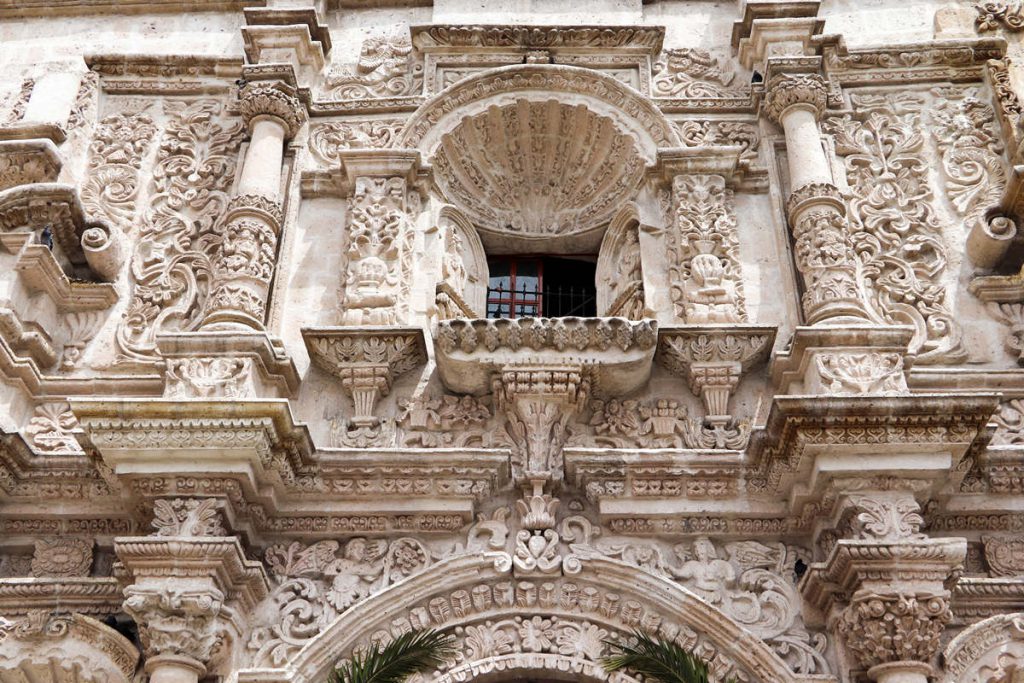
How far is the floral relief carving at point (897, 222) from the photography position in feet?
26.0

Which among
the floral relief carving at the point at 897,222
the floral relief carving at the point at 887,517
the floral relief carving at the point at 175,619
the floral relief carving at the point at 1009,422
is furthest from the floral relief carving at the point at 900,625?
the floral relief carving at the point at 175,619

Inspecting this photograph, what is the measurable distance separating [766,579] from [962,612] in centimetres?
119

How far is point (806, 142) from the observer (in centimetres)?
859

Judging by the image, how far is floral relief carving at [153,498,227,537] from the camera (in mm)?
6496

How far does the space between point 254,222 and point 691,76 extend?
162 inches

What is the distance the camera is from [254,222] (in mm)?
8156

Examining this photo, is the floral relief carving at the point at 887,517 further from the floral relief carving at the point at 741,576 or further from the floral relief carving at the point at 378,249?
the floral relief carving at the point at 378,249

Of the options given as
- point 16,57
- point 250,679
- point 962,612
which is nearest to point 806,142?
point 962,612

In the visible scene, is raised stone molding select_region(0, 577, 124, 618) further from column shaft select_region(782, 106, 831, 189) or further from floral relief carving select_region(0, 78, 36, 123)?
column shaft select_region(782, 106, 831, 189)

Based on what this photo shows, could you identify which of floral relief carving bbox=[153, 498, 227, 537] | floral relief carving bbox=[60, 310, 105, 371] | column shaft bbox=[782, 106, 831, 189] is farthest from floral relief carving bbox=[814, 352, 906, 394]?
floral relief carving bbox=[60, 310, 105, 371]

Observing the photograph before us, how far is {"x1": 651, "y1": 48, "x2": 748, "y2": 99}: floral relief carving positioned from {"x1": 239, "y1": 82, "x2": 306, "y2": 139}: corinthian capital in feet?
10.2

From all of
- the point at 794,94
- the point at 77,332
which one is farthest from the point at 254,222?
the point at 794,94

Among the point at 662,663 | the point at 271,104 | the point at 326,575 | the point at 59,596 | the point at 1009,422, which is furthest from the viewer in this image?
the point at 271,104

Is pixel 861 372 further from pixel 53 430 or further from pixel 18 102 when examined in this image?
pixel 18 102
